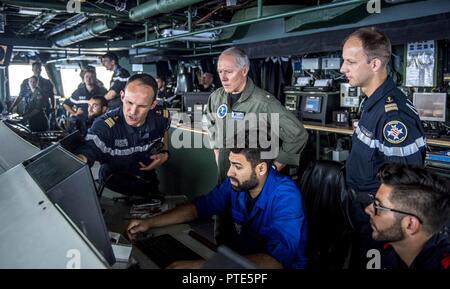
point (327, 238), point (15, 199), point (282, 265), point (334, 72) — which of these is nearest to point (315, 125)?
point (334, 72)

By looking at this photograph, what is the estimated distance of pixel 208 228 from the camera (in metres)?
1.77

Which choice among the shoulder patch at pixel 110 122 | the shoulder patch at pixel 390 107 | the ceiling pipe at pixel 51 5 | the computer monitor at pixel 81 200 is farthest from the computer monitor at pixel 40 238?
the ceiling pipe at pixel 51 5

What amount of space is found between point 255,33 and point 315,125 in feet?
6.91

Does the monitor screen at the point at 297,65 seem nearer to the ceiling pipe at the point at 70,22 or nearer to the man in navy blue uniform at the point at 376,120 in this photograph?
the ceiling pipe at the point at 70,22

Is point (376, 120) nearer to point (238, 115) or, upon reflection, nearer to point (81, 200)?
point (238, 115)

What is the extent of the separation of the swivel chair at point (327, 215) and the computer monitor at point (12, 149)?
52.3 inches

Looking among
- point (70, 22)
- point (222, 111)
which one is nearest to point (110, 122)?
point (222, 111)

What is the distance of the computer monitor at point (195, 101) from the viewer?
15.8 ft

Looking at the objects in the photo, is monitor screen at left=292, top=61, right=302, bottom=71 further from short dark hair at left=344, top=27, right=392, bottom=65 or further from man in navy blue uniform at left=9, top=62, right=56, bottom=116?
man in navy blue uniform at left=9, top=62, right=56, bottom=116

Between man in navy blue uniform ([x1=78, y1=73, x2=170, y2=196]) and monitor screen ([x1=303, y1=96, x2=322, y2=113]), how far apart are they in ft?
10.1

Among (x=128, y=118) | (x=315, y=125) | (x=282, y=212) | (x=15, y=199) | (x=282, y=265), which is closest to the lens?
(x=15, y=199)

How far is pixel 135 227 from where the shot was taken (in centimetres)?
166

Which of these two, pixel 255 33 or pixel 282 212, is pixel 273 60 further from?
pixel 282 212

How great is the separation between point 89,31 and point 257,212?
581cm
